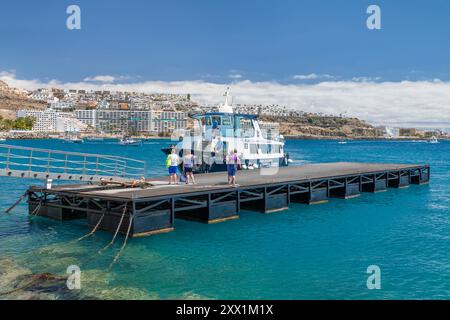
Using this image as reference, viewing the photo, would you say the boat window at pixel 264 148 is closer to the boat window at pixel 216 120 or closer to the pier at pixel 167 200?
the boat window at pixel 216 120

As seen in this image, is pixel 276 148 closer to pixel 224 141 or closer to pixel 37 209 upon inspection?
pixel 224 141

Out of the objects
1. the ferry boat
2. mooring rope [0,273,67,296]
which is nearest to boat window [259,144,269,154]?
the ferry boat

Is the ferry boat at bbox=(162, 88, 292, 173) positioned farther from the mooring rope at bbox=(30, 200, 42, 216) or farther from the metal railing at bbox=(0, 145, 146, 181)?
the mooring rope at bbox=(30, 200, 42, 216)

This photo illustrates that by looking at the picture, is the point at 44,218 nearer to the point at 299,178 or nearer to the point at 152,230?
the point at 152,230

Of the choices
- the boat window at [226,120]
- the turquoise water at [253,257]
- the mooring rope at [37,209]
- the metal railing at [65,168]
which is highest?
the boat window at [226,120]

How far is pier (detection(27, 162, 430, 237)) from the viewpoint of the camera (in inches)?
734

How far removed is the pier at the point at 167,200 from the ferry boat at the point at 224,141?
439cm

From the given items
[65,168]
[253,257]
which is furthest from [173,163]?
[253,257]

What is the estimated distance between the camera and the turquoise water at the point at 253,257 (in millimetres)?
12781

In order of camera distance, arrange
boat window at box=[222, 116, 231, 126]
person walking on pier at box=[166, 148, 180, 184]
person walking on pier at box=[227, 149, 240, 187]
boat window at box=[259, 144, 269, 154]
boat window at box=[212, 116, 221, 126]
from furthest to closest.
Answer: boat window at box=[259, 144, 269, 154] < boat window at box=[212, 116, 221, 126] < boat window at box=[222, 116, 231, 126] < person walking on pier at box=[166, 148, 180, 184] < person walking on pier at box=[227, 149, 240, 187]

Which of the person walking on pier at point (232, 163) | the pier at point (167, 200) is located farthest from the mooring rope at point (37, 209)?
the person walking on pier at point (232, 163)

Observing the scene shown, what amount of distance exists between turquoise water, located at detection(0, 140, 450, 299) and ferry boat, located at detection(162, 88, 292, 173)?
9955mm
